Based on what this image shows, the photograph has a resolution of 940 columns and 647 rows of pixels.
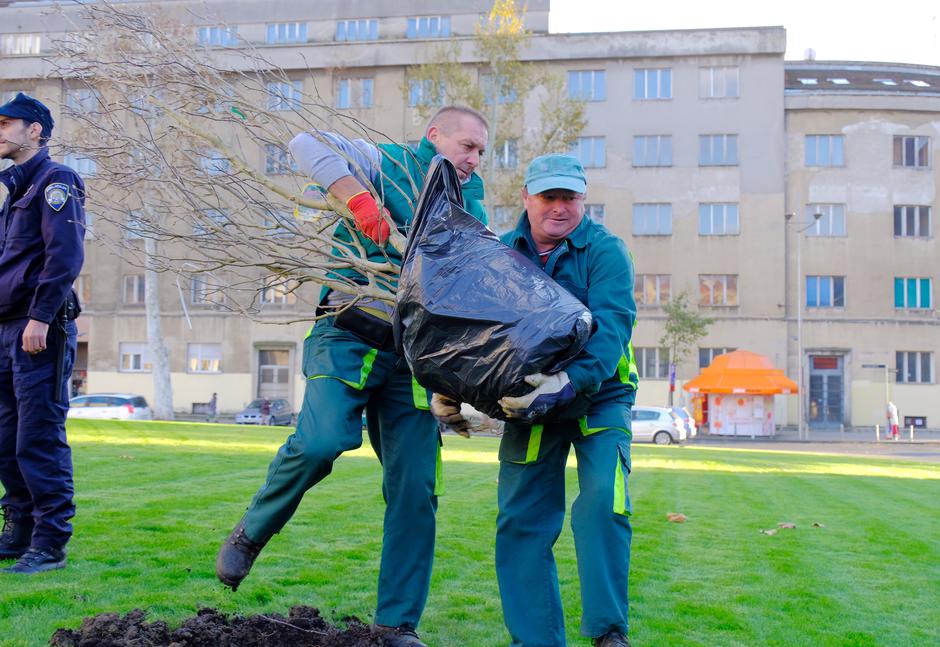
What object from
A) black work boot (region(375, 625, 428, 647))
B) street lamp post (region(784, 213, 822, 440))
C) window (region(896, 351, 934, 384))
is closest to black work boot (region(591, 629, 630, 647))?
black work boot (region(375, 625, 428, 647))

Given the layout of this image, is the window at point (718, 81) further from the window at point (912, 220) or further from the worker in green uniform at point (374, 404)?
the worker in green uniform at point (374, 404)

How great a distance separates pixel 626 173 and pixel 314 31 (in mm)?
19518

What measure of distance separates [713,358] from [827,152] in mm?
11732

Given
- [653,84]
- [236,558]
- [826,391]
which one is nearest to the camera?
[236,558]

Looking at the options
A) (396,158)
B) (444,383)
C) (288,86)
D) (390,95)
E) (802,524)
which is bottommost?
(802,524)

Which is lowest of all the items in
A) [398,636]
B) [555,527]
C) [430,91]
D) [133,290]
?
[398,636]

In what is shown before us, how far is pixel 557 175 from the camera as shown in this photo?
3.96 metres

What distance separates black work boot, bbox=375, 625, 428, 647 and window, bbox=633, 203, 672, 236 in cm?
4541

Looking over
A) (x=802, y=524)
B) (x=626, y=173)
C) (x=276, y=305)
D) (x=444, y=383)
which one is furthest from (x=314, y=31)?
(x=444, y=383)

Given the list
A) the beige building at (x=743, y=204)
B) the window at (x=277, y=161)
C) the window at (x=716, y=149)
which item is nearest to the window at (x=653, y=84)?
the beige building at (x=743, y=204)

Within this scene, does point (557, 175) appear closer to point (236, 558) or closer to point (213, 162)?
point (213, 162)

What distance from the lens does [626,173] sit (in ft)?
159

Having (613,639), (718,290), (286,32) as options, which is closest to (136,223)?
(613,639)

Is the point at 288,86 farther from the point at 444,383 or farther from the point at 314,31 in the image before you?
the point at 314,31
